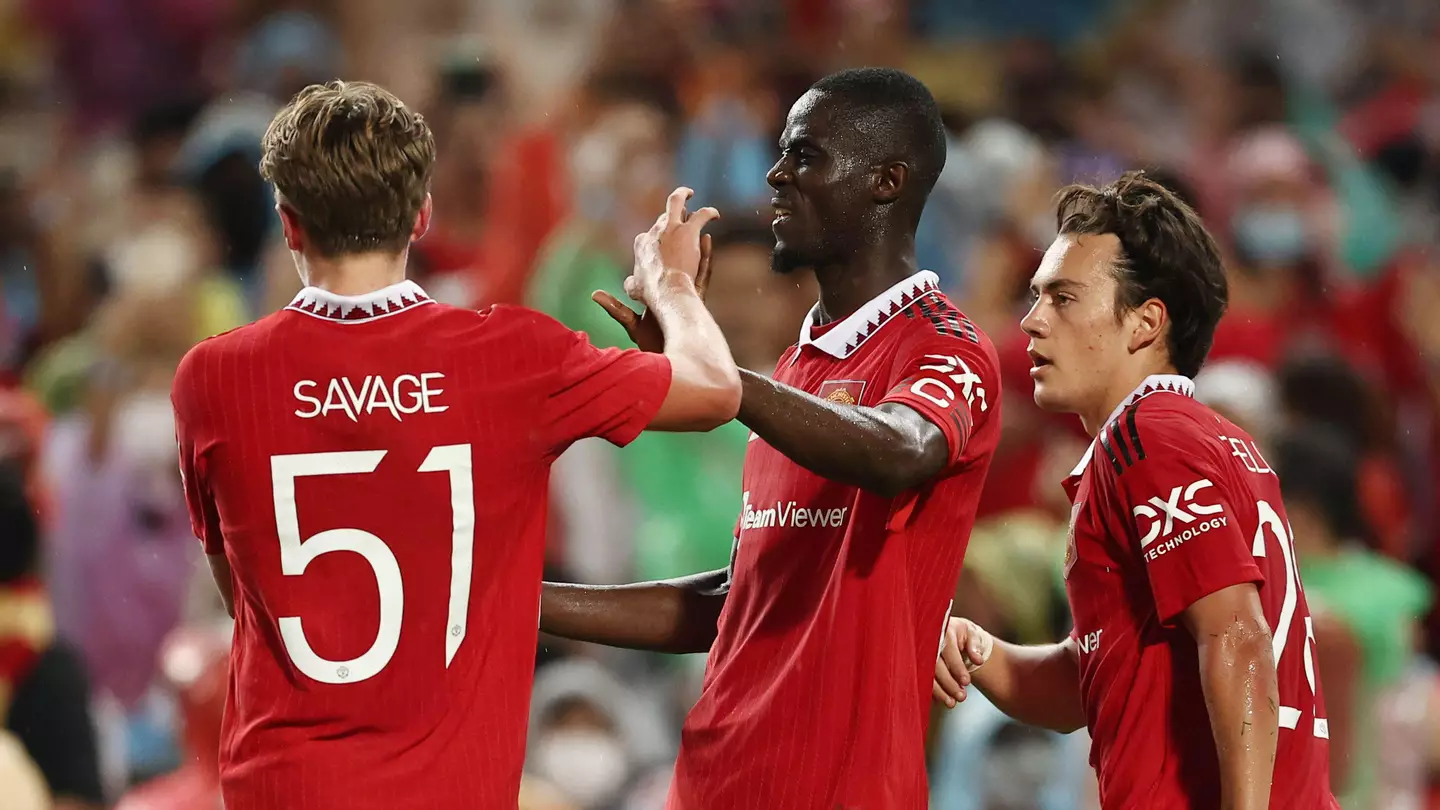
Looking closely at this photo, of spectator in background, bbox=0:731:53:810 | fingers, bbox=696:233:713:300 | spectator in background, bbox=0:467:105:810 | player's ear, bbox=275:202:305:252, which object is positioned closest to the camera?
player's ear, bbox=275:202:305:252

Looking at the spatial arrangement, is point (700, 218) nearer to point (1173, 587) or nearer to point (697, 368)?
point (697, 368)

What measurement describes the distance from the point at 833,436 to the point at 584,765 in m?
3.61

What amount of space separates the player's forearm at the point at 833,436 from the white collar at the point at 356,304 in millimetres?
652

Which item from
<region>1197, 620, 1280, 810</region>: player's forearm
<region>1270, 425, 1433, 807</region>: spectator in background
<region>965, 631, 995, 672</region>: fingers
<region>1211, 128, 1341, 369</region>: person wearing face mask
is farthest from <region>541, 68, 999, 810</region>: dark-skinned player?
<region>1211, 128, 1341, 369</region>: person wearing face mask

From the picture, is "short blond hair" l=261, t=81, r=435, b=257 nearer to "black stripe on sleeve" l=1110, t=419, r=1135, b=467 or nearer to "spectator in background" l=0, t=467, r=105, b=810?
"black stripe on sleeve" l=1110, t=419, r=1135, b=467

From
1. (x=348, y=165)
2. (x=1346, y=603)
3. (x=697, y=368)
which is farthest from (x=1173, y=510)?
(x=1346, y=603)

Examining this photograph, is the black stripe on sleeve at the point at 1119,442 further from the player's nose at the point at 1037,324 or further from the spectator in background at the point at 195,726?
the spectator in background at the point at 195,726

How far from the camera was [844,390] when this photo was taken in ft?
13.3

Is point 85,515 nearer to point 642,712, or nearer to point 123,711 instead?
point 123,711

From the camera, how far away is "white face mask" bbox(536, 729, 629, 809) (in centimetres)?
692

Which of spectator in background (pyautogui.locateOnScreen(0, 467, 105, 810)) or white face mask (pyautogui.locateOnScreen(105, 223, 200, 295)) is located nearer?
spectator in background (pyautogui.locateOnScreen(0, 467, 105, 810))

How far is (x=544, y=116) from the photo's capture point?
414 inches

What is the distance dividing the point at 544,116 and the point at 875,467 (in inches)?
283

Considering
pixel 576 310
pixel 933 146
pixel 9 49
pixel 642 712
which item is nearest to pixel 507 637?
pixel 933 146
